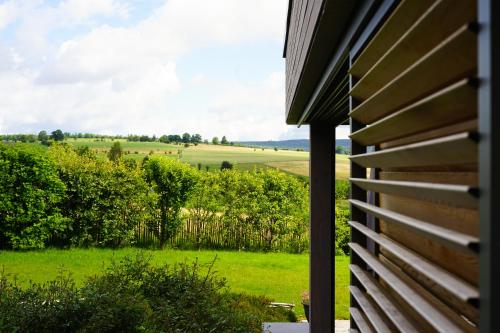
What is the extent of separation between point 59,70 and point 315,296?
1554cm

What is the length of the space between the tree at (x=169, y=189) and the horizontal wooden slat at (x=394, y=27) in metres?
9.93

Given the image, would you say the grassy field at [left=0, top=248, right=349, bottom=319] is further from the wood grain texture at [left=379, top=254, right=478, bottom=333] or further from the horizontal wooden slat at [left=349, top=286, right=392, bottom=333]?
the wood grain texture at [left=379, top=254, right=478, bottom=333]

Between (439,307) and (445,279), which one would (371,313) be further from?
(445,279)

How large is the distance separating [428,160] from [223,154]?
15395mm

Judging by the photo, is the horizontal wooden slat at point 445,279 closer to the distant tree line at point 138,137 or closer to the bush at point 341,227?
the bush at point 341,227

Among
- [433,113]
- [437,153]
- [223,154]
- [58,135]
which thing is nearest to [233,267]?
[223,154]

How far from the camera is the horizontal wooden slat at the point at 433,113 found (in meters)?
0.63

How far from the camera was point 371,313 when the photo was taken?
1163 mm

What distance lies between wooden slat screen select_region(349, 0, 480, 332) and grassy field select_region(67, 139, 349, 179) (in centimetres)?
1040

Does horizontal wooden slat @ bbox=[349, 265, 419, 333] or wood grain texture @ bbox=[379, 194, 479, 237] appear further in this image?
horizontal wooden slat @ bbox=[349, 265, 419, 333]

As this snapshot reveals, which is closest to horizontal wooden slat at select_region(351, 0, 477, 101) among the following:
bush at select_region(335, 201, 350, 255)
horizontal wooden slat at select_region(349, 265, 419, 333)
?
horizontal wooden slat at select_region(349, 265, 419, 333)

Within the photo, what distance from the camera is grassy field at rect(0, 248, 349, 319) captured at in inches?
349

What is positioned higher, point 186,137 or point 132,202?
point 186,137

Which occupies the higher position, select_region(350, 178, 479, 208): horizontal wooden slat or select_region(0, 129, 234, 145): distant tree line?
select_region(0, 129, 234, 145): distant tree line
